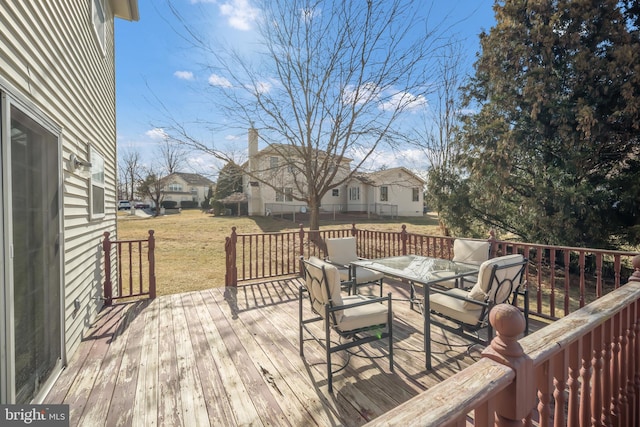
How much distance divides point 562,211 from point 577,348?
5.23 metres

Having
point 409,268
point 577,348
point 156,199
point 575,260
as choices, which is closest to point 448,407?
point 577,348

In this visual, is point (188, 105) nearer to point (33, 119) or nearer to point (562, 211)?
point (33, 119)

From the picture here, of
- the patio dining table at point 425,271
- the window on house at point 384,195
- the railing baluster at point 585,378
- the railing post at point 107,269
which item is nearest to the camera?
the railing baluster at point 585,378

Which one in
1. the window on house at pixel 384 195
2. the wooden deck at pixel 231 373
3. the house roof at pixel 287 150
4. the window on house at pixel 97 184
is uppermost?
the house roof at pixel 287 150

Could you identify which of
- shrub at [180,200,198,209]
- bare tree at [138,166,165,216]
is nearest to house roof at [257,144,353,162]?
bare tree at [138,166,165,216]

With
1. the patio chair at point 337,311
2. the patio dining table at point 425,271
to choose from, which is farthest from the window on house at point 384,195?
the patio chair at point 337,311

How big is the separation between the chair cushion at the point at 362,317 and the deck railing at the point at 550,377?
1469mm

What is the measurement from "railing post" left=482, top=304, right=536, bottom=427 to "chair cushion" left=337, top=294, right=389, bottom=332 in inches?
64.7

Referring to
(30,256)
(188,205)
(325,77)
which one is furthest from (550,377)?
(188,205)

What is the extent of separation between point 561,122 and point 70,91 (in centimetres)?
766

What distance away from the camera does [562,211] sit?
530cm

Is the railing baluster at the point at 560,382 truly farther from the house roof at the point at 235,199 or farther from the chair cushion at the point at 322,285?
the house roof at the point at 235,199

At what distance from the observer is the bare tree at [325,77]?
24.9 ft

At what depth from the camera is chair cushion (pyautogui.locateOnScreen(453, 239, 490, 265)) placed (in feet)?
13.4
